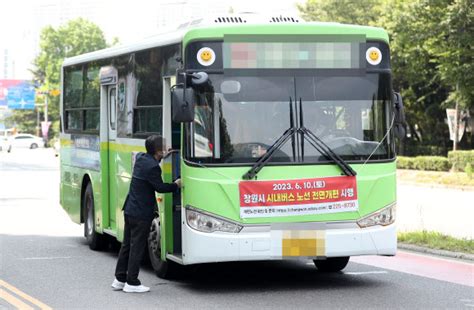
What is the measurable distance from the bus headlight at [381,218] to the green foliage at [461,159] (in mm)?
28079

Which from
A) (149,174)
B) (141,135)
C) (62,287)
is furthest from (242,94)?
(62,287)

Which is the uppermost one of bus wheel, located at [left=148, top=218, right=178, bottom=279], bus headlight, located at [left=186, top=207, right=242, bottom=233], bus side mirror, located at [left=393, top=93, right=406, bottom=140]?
bus side mirror, located at [left=393, top=93, right=406, bottom=140]

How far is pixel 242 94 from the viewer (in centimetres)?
1063

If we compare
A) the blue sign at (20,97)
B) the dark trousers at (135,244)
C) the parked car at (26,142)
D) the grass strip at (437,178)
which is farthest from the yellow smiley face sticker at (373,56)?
the parked car at (26,142)

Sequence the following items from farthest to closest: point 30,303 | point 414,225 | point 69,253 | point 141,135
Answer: point 414,225 < point 69,253 < point 141,135 < point 30,303

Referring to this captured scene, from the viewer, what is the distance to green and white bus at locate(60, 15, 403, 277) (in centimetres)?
1044

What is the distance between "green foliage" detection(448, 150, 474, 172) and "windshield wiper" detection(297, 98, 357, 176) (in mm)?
28472

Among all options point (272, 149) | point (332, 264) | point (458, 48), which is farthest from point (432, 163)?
point (272, 149)

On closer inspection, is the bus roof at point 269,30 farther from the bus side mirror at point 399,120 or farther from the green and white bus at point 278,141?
the bus side mirror at point 399,120

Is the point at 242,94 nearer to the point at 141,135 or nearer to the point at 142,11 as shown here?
the point at 141,135

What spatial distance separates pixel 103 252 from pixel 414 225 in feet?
19.7

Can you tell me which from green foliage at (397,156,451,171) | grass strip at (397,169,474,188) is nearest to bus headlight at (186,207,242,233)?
grass strip at (397,169,474,188)

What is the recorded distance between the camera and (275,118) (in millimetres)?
10633

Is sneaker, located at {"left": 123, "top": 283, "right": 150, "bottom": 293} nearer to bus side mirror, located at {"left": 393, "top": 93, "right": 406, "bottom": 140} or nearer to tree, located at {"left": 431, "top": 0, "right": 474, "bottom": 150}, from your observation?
bus side mirror, located at {"left": 393, "top": 93, "right": 406, "bottom": 140}
